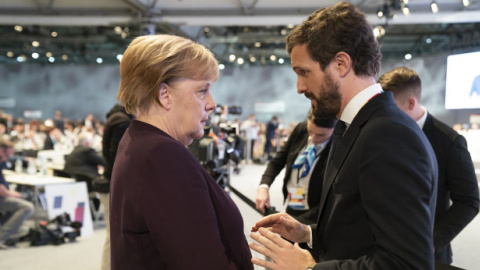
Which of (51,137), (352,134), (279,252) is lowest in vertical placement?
(51,137)

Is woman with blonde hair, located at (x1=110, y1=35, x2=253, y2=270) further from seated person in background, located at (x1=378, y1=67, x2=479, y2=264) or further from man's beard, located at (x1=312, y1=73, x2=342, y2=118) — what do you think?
seated person in background, located at (x1=378, y1=67, x2=479, y2=264)

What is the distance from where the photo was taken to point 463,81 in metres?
2.24

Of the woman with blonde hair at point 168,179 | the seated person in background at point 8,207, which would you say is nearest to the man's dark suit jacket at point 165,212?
the woman with blonde hair at point 168,179

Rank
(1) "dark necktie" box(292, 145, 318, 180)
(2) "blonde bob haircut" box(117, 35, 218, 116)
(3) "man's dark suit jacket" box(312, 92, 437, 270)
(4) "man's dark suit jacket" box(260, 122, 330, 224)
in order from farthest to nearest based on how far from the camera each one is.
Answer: (1) "dark necktie" box(292, 145, 318, 180) < (4) "man's dark suit jacket" box(260, 122, 330, 224) < (2) "blonde bob haircut" box(117, 35, 218, 116) < (3) "man's dark suit jacket" box(312, 92, 437, 270)

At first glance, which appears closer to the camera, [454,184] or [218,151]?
[454,184]

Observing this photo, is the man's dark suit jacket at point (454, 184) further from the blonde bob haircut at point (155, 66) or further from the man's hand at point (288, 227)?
the blonde bob haircut at point (155, 66)

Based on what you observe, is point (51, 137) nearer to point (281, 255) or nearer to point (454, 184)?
point (454, 184)

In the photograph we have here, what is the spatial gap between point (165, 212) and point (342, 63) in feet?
2.35

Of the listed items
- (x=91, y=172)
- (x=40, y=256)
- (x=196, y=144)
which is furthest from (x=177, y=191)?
(x=91, y=172)

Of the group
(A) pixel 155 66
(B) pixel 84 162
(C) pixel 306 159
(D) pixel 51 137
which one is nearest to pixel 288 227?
(A) pixel 155 66

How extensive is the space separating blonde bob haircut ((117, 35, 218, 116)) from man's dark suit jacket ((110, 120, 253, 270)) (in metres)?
0.13

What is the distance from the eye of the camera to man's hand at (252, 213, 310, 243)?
56.8 inches

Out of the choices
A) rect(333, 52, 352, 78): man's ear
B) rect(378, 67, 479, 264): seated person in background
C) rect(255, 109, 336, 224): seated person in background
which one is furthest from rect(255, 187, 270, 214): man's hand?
rect(333, 52, 352, 78): man's ear

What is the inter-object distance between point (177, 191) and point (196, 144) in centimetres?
331
